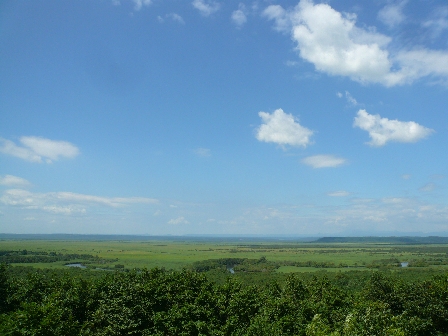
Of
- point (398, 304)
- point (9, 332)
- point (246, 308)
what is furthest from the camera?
point (398, 304)

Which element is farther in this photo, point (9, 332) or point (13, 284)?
point (13, 284)

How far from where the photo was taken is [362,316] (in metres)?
24.9

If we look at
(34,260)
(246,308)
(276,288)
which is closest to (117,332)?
(246,308)

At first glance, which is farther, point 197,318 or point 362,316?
point 197,318

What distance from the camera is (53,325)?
1000 inches

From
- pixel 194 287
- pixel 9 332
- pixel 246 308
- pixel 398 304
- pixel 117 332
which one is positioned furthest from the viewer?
pixel 398 304

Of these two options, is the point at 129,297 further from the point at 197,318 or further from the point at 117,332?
the point at 197,318

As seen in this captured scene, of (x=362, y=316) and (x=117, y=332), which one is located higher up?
(x=362, y=316)

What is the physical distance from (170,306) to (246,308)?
28.6ft

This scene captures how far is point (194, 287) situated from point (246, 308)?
7.65 m

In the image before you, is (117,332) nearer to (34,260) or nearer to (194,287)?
(194,287)

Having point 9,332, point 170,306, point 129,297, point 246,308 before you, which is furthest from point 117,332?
point 246,308

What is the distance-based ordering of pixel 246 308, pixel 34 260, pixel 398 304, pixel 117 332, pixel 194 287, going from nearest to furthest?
pixel 117 332 → pixel 246 308 → pixel 194 287 → pixel 398 304 → pixel 34 260

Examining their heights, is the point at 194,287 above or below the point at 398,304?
above
